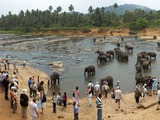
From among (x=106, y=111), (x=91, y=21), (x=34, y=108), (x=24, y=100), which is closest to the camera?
(x=34, y=108)

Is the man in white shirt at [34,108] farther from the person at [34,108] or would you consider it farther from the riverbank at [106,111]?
the riverbank at [106,111]

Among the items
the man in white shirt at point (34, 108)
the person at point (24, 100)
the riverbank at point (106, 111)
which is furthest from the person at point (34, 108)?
the riverbank at point (106, 111)

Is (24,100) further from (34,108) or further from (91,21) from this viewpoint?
(91,21)

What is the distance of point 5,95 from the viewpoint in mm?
18797

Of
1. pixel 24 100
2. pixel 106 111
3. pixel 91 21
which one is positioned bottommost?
pixel 106 111

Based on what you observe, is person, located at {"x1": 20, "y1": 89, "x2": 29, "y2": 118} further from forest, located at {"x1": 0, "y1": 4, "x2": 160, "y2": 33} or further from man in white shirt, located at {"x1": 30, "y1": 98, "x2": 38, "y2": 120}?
forest, located at {"x1": 0, "y1": 4, "x2": 160, "y2": 33}

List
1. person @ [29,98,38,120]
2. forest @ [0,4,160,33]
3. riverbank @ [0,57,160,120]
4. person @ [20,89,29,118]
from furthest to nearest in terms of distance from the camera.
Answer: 1. forest @ [0,4,160,33]
2. riverbank @ [0,57,160,120]
3. person @ [20,89,29,118]
4. person @ [29,98,38,120]

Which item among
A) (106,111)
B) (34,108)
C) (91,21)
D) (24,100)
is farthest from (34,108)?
(91,21)

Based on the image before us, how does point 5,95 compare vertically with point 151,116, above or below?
above

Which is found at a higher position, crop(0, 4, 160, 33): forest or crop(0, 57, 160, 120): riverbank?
crop(0, 4, 160, 33): forest

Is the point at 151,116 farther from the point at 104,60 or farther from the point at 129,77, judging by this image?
the point at 104,60

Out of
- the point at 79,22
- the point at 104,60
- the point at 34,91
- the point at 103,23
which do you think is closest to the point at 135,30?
the point at 103,23

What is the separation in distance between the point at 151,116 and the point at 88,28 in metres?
76.9

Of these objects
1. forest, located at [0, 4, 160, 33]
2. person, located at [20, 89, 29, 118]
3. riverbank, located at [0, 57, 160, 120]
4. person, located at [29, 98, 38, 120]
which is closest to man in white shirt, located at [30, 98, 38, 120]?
person, located at [29, 98, 38, 120]
